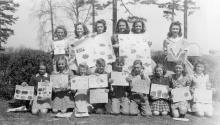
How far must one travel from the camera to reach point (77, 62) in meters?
8.00

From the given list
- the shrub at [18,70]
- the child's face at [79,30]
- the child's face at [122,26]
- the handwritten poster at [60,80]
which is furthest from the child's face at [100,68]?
the shrub at [18,70]

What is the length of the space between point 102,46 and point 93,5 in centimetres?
1537

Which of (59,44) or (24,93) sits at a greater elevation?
(59,44)

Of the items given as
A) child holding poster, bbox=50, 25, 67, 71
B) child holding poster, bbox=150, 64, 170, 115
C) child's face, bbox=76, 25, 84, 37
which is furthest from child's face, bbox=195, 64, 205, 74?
child holding poster, bbox=50, 25, 67, 71

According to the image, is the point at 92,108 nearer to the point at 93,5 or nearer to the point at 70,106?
the point at 70,106

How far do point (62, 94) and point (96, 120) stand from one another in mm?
1130

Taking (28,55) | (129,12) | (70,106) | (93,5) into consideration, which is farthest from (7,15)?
(70,106)

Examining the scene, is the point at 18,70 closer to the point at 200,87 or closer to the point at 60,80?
the point at 60,80

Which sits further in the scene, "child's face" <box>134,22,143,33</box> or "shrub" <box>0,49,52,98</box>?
"shrub" <box>0,49,52,98</box>

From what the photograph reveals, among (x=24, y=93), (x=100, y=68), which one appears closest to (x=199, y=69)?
(x=100, y=68)

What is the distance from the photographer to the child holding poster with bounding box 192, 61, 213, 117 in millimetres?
7513

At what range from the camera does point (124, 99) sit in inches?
295

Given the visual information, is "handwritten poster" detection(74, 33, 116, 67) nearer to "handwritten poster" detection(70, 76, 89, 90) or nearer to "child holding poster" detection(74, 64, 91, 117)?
"child holding poster" detection(74, 64, 91, 117)

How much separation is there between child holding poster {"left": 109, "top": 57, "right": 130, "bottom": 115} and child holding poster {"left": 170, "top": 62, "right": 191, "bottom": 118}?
3.27ft
